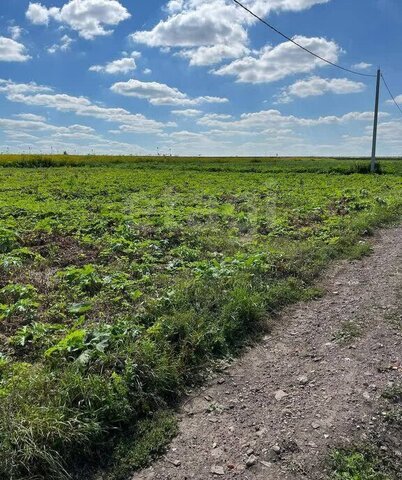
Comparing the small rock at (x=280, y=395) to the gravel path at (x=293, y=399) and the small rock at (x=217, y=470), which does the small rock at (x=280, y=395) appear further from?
the small rock at (x=217, y=470)

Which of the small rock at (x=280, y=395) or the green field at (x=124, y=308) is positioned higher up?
the green field at (x=124, y=308)

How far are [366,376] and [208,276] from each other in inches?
111

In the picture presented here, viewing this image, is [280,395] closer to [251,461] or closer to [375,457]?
[251,461]

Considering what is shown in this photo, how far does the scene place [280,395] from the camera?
4.05 m

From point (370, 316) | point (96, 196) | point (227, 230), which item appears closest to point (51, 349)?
point (370, 316)

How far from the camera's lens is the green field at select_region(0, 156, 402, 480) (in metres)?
3.34

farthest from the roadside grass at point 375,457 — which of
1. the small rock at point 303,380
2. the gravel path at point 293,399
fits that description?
the small rock at point 303,380

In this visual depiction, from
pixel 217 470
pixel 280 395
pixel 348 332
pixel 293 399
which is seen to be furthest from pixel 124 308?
pixel 348 332

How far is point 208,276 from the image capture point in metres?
6.46

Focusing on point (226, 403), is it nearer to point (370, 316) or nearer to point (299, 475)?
point (299, 475)

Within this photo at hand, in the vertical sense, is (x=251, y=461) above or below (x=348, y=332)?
below

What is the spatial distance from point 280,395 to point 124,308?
2398 millimetres

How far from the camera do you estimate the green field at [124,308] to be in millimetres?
3336

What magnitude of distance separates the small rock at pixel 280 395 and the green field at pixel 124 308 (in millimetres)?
796
